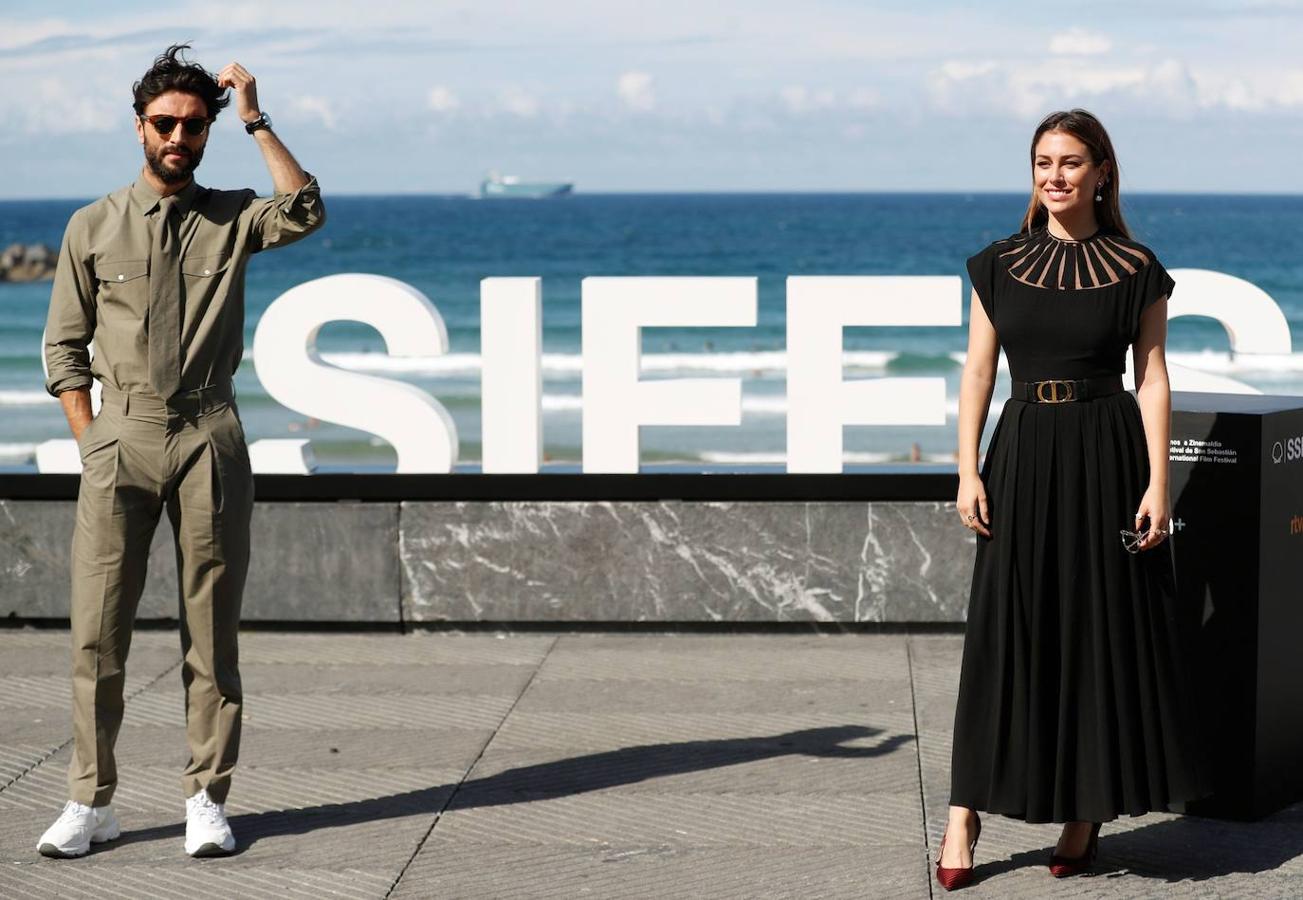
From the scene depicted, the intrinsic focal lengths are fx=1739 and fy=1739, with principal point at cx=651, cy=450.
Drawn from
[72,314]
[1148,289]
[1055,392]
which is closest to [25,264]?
[72,314]

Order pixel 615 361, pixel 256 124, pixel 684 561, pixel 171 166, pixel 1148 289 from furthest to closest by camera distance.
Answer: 1. pixel 615 361
2. pixel 684 561
3. pixel 256 124
4. pixel 171 166
5. pixel 1148 289

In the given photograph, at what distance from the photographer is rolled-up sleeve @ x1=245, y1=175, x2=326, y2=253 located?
4.62m

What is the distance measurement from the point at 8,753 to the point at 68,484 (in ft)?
6.80

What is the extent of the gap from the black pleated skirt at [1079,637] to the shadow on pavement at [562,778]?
4.49 ft

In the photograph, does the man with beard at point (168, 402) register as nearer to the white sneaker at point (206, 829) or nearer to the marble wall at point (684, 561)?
the white sneaker at point (206, 829)

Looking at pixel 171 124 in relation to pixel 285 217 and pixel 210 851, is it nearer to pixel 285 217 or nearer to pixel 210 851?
pixel 285 217

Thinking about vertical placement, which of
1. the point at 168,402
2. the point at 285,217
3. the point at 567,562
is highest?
the point at 285,217

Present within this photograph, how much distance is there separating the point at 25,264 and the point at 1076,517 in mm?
59162

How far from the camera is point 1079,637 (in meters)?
4.42

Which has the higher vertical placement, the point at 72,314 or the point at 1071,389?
the point at 72,314

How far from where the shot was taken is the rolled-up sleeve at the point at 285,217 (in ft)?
15.1

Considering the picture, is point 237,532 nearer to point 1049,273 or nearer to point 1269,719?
point 1049,273

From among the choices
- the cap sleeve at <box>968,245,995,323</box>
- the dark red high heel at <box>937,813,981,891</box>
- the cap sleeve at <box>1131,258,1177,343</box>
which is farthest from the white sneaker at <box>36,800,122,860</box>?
the cap sleeve at <box>1131,258,1177,343</box>

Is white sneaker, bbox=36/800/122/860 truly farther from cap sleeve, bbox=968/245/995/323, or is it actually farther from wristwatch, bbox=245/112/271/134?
cap sleeve, bbox=968/245/995/323
